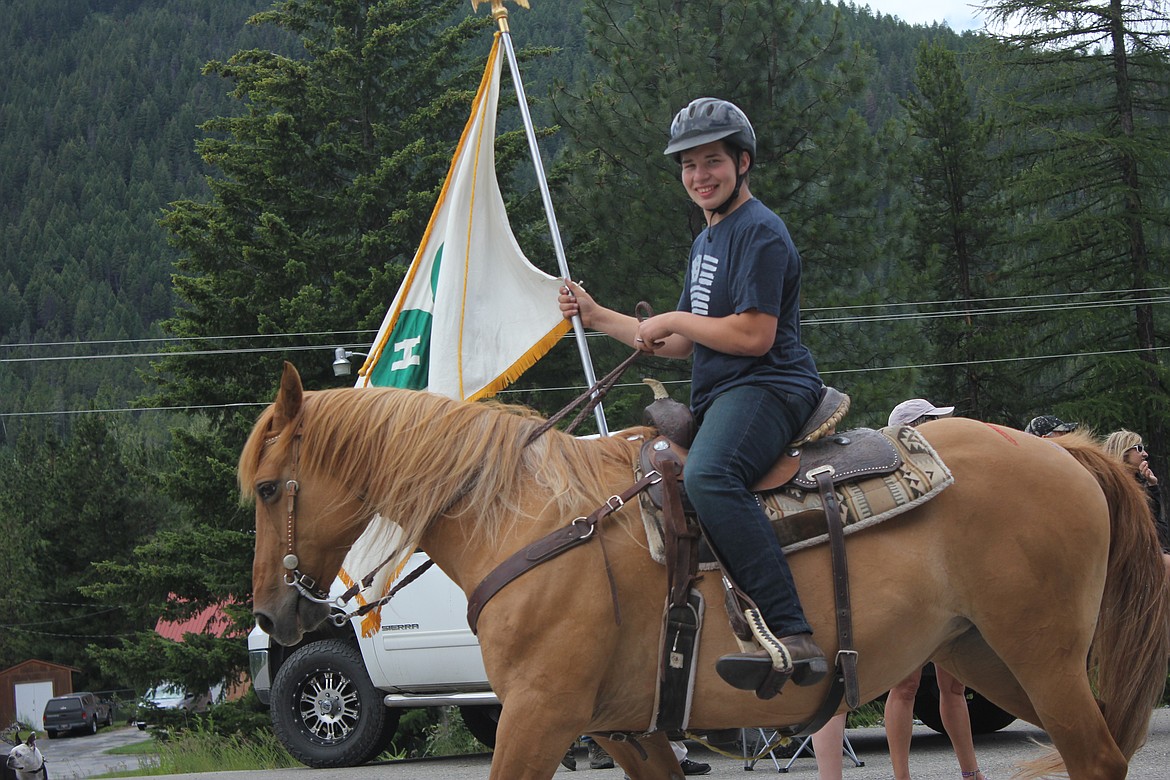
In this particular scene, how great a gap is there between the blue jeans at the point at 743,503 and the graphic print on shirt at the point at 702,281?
0.41m

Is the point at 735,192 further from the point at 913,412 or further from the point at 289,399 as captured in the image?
the point at 913,412

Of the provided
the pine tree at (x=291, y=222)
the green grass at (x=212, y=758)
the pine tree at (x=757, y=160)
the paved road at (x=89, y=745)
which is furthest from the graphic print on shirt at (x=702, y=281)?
the paved road at (x=89, y=745)

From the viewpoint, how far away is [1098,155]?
82.6 feet

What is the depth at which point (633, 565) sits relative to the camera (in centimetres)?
401

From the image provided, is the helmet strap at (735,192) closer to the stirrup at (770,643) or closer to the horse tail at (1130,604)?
the stirrup at (770,643)

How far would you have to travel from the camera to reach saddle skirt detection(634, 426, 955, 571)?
406 centimetres

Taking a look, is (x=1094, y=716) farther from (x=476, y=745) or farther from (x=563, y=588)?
(x=476, y=745)

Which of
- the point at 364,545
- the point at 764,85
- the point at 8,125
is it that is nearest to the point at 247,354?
the point at 764,85

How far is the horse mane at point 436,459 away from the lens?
4188 mm

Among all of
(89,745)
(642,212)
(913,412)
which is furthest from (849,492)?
(89,745)

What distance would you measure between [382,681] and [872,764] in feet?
13.6

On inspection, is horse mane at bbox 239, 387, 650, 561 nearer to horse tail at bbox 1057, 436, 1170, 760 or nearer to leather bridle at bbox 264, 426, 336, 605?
leather bridle at bbox 264, 426, 336, 605

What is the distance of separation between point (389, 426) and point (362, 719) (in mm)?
6992

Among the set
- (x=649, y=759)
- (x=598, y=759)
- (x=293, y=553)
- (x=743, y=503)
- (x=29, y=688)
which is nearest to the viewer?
(x=743, y=503)
